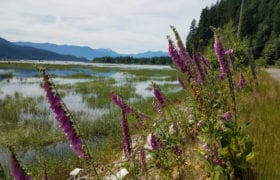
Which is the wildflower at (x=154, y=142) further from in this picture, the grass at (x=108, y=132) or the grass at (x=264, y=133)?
the grass at (x=264, y=133)

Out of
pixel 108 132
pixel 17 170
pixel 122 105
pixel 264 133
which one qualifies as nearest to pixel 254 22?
pixel 108 132

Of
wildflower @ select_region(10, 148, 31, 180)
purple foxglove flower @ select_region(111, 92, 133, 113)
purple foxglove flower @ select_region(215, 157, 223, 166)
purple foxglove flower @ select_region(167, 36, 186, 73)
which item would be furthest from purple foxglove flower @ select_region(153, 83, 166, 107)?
wildflower @ select_region(10, 148, 31, 180)

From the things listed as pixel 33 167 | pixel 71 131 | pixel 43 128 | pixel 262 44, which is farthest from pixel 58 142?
pixel 262 44

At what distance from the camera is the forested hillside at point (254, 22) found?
249ft

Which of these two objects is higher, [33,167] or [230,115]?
[230,115]

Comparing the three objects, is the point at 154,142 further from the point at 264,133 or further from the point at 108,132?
the point at 108,132

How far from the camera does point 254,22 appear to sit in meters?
92.3

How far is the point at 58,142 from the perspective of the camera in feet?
43.6

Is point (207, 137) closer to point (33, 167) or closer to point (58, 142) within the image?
point (33, 167)

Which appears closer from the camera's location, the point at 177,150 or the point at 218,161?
the point at 218,161

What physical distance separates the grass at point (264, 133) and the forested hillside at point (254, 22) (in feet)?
186

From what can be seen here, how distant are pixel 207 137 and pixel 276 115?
2955 mm

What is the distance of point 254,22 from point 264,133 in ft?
310

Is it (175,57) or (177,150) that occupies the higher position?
(175,57)
